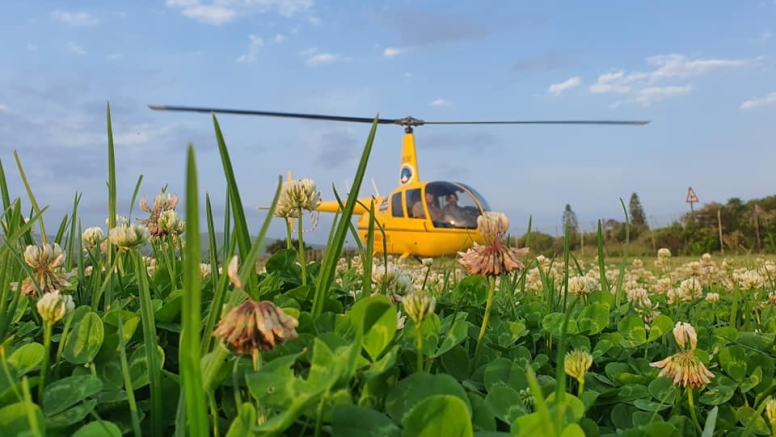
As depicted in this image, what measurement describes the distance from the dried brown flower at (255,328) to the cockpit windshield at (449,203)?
39.8ft

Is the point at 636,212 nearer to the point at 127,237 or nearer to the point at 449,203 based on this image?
the point at 449,203

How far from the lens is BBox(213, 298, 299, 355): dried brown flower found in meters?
0.54

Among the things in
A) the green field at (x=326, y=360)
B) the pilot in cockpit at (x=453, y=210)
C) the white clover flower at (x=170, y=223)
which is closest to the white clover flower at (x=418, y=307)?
the green field at (x=326, y=360)

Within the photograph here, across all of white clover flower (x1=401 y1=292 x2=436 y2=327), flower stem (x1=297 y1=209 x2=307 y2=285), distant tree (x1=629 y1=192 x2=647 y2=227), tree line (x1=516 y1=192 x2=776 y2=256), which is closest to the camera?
white clover flower (x1=401 y1=292 x2=436 y2=327)

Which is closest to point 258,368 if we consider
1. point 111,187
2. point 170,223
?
point 170,223

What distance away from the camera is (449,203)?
12820 mm

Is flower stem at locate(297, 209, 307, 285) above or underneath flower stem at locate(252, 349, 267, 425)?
above

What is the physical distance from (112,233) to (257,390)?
2.14 ft

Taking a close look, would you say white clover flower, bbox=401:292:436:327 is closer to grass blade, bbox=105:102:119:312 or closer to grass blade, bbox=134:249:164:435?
grass blade, bbox=134:249:164:435

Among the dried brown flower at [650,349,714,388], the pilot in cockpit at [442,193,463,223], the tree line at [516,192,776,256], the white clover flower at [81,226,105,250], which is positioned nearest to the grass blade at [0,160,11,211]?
the white clover flower at [81,226,105,250]

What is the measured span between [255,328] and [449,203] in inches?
487

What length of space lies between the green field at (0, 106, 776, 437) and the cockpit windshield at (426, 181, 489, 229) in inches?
444

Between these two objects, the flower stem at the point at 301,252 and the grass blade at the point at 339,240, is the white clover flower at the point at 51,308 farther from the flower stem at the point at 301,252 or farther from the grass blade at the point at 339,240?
the flower stem at the point at 301,252

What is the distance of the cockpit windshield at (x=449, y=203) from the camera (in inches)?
498
